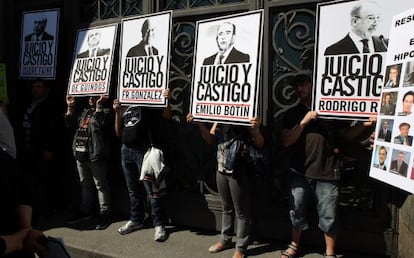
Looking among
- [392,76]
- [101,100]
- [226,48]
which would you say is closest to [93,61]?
[101,100]

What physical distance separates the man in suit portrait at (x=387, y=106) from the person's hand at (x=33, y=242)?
7.05ft

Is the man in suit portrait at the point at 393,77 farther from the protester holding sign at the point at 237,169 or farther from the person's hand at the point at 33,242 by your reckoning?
the person's hand at the point at 33,242

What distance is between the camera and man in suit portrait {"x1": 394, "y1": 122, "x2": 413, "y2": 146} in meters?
2.51

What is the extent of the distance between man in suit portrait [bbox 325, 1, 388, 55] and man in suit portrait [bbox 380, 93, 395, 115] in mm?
684

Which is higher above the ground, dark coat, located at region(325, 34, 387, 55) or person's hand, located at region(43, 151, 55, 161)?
dark coat, located at region(325, 34, 387, 55)

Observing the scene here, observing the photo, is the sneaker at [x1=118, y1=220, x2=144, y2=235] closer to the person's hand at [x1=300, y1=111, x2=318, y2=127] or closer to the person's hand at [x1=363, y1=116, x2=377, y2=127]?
the person's hand at [x1=300, y1=111, x2=318, y2=127]

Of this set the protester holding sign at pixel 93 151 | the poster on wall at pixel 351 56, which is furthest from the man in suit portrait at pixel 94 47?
the poster on wall at pixel 351 56

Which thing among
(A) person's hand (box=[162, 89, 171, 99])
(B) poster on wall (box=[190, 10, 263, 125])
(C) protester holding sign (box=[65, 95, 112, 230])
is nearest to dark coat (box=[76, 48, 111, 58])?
(C) protester holding sign (box=[65, 95, 112, 230])

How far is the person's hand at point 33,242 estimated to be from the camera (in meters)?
2.09

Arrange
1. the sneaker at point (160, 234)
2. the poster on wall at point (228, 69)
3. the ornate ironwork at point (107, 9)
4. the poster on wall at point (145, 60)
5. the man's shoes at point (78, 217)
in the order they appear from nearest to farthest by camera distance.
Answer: the poster on wall at point (228, 69)
the poster on wall at point (145, 60)
the sneaker at point (160, 234)
the ornate ironwork at point (107, 9)
the man's shoes at point (78, 217)

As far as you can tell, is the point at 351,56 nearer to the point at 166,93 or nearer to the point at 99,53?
the point at 166,93

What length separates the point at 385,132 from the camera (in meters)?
2.79

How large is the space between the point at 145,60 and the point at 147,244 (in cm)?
197

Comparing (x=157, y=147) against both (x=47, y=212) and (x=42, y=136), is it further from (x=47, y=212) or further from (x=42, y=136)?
(x=47, y=212)
